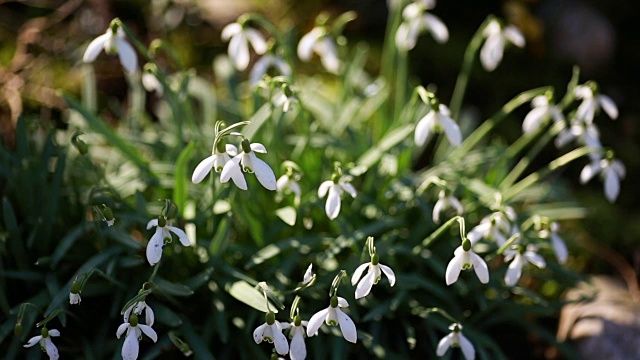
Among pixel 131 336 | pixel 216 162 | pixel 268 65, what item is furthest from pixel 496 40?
pixel 131 336

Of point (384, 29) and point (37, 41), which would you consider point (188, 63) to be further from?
point (384, 29)

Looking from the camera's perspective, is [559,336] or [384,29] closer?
[559,336]

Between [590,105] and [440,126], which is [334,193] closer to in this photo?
[440,126]

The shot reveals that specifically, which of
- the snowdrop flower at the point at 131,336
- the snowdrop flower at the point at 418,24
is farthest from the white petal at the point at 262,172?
the snowdrop flower at the point at 418,24

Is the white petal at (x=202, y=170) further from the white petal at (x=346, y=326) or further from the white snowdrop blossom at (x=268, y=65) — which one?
the white snowdrop blossom at (x=268, y=65)

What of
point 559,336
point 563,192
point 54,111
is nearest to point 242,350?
point 559,336

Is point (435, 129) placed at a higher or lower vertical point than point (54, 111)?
higher

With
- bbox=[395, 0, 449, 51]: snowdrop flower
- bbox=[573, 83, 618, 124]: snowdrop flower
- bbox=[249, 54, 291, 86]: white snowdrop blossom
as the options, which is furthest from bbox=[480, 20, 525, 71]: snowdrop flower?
bbox=[249, 54, 291, 86]: white snowdrop blossom

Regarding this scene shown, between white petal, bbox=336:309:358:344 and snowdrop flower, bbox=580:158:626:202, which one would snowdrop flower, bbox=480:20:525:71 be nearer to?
snowdrop flower, bbox=580:158:626:202

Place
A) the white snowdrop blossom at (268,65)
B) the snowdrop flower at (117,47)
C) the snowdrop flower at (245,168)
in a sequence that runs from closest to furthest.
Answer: the snowdrop flower at (245,168) < the snowdrop flower at (117,47) < the white snowdrop blossom at (268,65)
